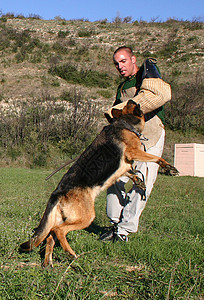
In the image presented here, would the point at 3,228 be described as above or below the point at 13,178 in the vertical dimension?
above

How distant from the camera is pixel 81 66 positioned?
30.1 m

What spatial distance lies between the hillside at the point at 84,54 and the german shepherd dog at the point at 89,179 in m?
16.2

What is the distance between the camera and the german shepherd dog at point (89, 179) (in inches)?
136

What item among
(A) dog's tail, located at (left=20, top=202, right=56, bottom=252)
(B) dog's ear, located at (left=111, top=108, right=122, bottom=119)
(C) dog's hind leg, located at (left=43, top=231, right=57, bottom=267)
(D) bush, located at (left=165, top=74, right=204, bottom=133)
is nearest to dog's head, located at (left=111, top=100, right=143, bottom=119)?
(B) dog's ear, located at (left=111, top=108, right=122, bottom=119)

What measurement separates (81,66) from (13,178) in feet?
69.3

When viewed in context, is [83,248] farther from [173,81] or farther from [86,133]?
[173,81]

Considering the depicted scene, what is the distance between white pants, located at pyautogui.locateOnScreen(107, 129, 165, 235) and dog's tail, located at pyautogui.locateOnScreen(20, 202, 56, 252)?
114 cm

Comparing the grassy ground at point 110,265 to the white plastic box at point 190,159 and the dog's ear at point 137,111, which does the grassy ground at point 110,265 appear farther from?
the white plastic box at point 190,159

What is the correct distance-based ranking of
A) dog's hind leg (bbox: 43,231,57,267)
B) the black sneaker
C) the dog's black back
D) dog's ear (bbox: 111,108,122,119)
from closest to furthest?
dog's hind leg (bbox: 43,231,57,267)
the dog's black back
the black sneaker
dog's ear (bbox: 111,108,122,119)

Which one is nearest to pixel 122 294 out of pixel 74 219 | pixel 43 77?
pixel 74 219

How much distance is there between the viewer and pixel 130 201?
4281 mm

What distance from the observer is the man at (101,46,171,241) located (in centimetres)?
403

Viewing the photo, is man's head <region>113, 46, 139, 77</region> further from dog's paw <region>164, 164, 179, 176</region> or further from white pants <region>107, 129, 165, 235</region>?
dog's paw <region>164, 164, 179, 176</region>

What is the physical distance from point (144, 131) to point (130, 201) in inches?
39.9
